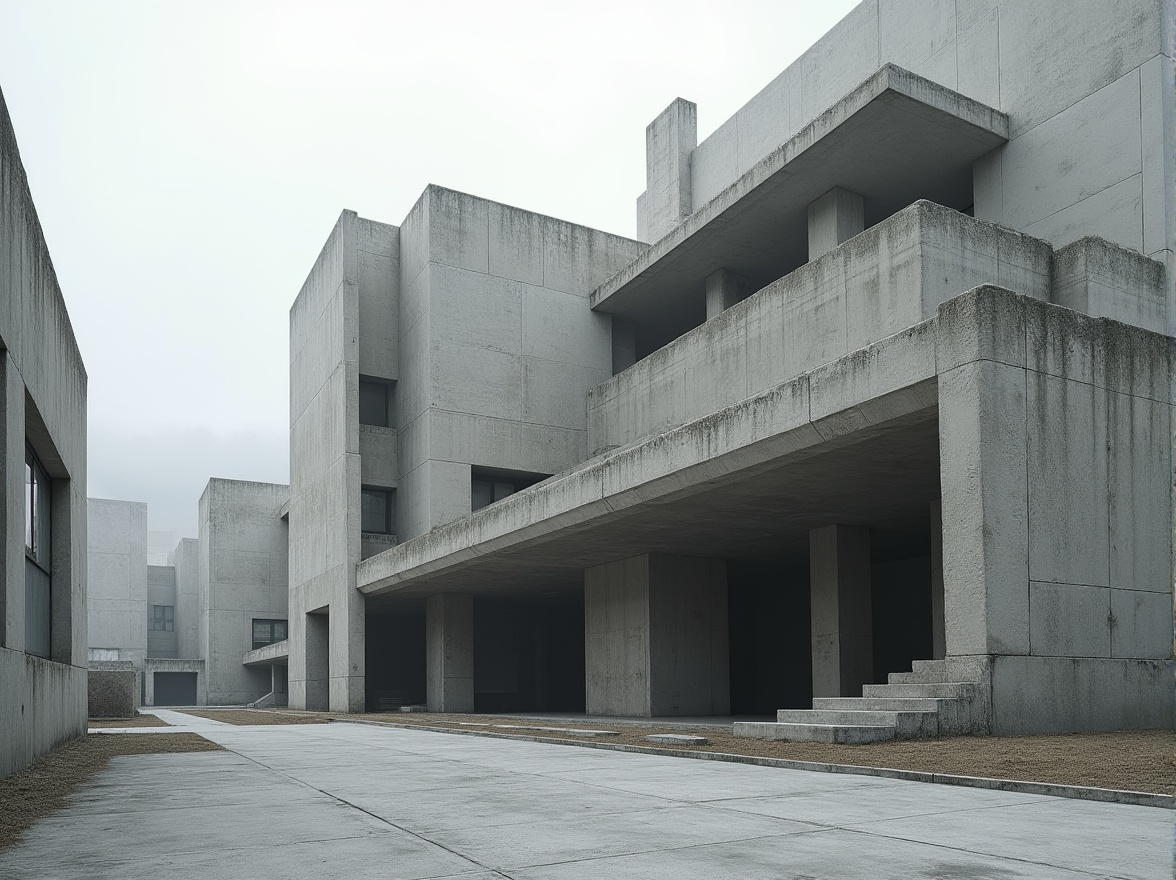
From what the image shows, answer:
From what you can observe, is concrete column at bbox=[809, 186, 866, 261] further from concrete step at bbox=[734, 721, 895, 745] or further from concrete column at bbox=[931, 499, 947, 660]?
concrete step at bbox=[734, 721, 895, 745]

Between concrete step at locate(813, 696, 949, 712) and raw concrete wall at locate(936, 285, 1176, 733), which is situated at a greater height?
raw concrete wall at locate(936, 285, 1176, 733)

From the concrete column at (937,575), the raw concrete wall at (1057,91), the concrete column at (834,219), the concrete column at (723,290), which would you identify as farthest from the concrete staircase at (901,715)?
the concrete column at (723,290)

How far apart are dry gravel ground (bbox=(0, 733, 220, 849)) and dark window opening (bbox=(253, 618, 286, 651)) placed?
4560 cm

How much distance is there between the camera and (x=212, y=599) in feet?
209

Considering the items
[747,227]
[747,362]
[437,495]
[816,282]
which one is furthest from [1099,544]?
[437,495]

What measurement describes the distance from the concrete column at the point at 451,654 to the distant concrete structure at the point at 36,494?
1505cm

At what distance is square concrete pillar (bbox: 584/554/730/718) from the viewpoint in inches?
1040

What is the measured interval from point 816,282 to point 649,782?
17.0m

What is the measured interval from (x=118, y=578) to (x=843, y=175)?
2554 inches

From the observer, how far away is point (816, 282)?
24781mm

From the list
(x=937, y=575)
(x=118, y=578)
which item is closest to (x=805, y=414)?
(x=937, y=575)

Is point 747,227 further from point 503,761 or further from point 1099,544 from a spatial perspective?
point 503,761

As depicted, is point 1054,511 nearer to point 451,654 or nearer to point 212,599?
point 451,654

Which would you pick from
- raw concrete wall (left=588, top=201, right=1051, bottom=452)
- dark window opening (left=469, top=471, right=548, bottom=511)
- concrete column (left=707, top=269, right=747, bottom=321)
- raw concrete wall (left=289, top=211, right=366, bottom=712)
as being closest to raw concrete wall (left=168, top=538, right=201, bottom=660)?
raw concrete wall (left=289, top=211, right=366, bottom=712)
